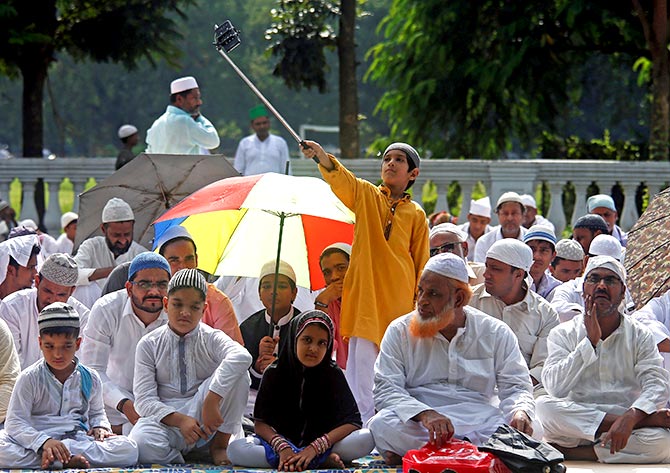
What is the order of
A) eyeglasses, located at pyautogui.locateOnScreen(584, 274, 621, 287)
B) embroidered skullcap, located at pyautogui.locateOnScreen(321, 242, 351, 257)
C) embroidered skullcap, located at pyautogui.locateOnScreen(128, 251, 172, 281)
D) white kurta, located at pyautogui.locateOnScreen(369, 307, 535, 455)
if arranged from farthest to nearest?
embroidered skullcap, located at pyautogui.locateOnScreen(321, 242, 351, 257) < embroidered skullcap, located at pyautogui.locateOnScreen(128, 251, 172, 281) < eyeglasses, located at pyautogui.locateOnScreen(584, 274, 621, 287) < white kurta, located at pyautogui.locateOnScreen(369, 307, 535, 455)

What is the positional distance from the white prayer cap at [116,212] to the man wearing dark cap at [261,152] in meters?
3.66

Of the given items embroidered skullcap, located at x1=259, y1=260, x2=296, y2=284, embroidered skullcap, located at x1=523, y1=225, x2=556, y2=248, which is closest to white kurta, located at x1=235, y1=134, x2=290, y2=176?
embroidered skullcap, located at x1=523, y1=225, x2=556, y2=248

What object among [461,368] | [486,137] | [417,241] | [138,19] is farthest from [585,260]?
[138,19]

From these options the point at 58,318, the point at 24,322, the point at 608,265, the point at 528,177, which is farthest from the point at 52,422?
the point at 528,177

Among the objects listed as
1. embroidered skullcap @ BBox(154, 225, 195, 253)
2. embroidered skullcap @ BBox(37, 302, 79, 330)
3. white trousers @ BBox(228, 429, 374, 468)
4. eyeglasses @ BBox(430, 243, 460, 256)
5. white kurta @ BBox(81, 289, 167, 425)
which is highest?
embroidered skullcap @ BBox(154, 225, 195, 253)

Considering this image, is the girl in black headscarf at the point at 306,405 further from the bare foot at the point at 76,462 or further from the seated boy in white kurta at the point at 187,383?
the bare foot at the point at 76,462

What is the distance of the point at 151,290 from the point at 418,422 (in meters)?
1.81

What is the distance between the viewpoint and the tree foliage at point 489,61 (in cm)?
1557

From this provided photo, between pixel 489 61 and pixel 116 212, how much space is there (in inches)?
280

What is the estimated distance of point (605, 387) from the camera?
7.73 m

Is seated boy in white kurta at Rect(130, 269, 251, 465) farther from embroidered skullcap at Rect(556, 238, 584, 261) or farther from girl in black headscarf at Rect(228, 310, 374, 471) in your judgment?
embroidered skullcap at Rect(556, 238, 584, 261)

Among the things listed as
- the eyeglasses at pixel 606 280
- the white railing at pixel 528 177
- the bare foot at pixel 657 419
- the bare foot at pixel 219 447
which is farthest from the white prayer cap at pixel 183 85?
the bare foot at pixel 657 419

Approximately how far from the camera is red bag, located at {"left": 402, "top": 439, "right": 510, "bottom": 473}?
669 centimetres

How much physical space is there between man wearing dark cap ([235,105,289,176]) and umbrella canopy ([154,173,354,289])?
4145 millimetres
